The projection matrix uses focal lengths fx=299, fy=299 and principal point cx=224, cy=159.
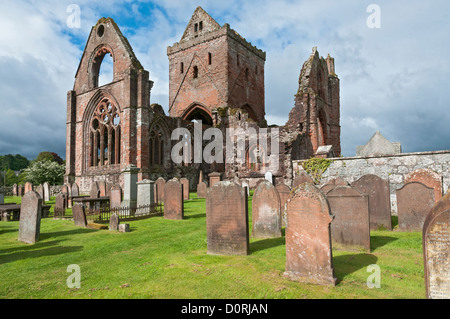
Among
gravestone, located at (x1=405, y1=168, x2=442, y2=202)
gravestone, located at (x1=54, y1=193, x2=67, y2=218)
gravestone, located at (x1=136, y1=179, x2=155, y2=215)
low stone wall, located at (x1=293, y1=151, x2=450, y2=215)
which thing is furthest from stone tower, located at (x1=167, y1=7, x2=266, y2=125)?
gravestone, located at (x1=405, y1=168, x2=442, y2=202)

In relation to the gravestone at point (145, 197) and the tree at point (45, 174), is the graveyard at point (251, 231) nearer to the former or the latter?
the gravestone at point (145, 197)

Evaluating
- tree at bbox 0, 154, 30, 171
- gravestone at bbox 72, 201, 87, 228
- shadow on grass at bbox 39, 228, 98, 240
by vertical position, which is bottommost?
shadow on grass at bbox 39, 228, 98, 240

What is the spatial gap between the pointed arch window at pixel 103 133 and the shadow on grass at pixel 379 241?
752 inches

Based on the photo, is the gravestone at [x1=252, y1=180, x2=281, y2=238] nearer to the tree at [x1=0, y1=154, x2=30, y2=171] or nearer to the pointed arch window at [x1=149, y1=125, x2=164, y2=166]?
the pointed arch window at [x1=149, y1=125, x2=164, y2=166]

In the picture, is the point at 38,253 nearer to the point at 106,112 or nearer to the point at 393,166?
the point at 393,166

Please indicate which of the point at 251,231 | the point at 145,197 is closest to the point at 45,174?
the point at 145,197

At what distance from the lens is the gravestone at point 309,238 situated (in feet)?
13.5

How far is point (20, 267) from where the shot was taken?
5.14 meters

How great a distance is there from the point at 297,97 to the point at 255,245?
16850 mm

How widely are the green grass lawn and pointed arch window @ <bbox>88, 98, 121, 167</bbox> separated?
50.6ft

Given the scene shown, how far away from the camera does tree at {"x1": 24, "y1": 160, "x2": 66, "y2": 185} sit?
29.8 m

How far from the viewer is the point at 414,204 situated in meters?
7.52

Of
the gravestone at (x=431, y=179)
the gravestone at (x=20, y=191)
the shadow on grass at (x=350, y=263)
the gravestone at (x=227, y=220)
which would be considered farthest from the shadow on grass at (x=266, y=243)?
the gravestone at (x=20, y=191)
